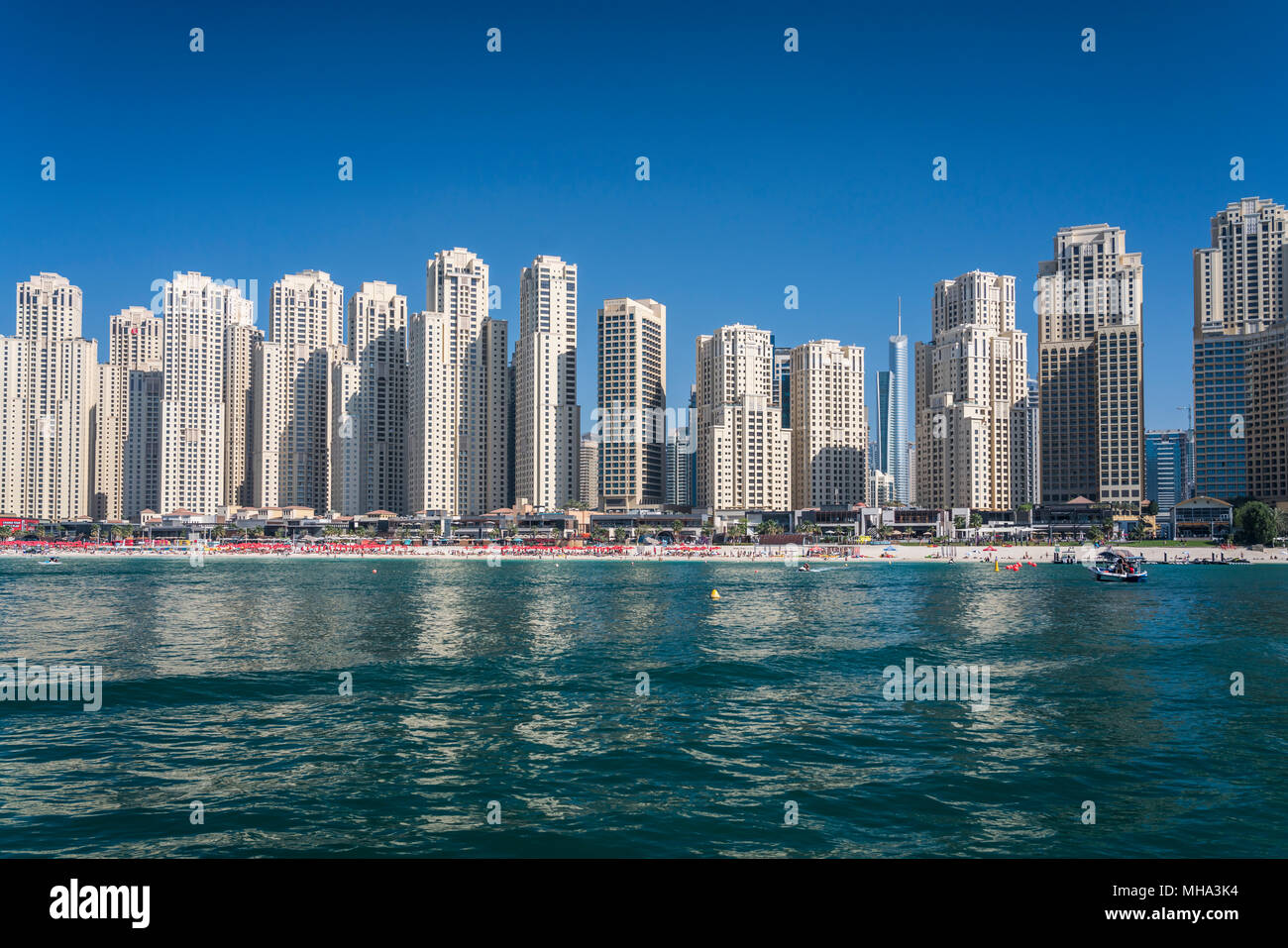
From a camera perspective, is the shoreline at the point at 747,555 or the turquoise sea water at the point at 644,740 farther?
the shoreline at the point at 747,555

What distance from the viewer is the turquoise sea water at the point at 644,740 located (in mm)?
18500

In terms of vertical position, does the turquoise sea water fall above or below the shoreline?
above

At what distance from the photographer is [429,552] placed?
640 ft

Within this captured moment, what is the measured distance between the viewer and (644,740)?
26.7m

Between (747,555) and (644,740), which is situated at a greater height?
(644,740)

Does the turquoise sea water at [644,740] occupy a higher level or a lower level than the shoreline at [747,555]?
higher

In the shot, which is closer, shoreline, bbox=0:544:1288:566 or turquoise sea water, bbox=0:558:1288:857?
turquoise sea water, bbox=0:558:1288:857

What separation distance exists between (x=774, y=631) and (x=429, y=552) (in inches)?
5985

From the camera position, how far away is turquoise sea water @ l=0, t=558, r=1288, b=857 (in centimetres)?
1850

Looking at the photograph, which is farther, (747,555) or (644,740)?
(747,555)
